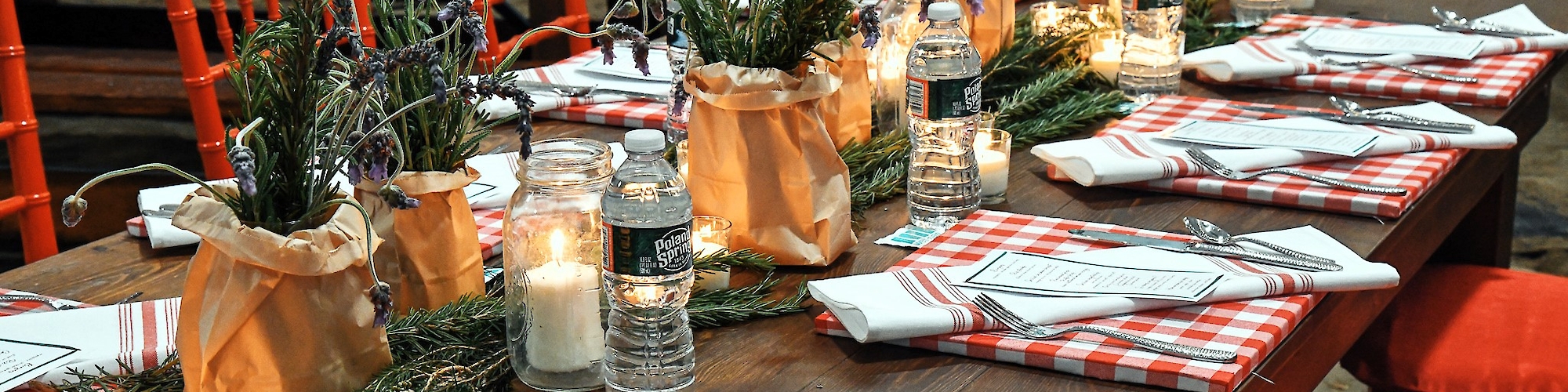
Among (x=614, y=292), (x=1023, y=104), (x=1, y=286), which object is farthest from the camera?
(x=1023, y=104)

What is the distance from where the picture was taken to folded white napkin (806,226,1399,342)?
107 centimetres

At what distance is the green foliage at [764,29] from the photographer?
1.16m

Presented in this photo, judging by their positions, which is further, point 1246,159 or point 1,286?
point 1246,159

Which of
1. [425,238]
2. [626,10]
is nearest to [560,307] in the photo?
[425,238]

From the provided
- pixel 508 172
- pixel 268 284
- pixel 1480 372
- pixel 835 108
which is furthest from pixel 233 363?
pixel 1480 372

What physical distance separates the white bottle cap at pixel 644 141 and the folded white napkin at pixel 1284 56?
1.23 metres

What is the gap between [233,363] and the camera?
2.93 ft

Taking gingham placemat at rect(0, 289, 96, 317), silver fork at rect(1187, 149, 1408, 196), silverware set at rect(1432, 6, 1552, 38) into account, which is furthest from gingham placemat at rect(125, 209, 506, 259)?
silverware set at rect(1432, 6, 1552, 38)

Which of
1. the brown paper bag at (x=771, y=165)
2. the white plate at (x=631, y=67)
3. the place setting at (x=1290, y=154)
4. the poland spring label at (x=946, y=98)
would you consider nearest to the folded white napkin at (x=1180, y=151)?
the place setting at (x=1290, y=154)

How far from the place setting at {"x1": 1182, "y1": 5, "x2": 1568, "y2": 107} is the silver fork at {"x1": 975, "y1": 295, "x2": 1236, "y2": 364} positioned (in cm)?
99

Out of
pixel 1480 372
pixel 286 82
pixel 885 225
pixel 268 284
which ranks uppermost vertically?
pixel 286 82

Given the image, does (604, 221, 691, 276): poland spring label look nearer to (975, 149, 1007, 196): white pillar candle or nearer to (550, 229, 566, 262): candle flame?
(550, 229, 566, 262): candle flame

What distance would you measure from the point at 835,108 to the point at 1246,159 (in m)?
0.43

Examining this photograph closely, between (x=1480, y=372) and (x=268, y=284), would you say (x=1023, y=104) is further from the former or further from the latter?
(x=268, y=284)
